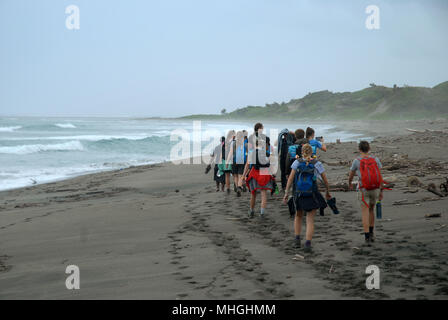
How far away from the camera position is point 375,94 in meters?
118

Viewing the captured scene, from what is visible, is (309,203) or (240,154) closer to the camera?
(309,203)

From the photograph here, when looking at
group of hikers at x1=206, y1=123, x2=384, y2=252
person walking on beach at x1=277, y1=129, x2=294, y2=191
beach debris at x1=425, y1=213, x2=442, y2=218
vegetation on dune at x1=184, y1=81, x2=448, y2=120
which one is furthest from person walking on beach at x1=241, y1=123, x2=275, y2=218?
vegetation on dune at x1=184, y1=81, x2=448, y2=120

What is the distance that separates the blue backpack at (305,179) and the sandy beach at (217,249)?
0.81m

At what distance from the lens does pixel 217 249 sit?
677 cm

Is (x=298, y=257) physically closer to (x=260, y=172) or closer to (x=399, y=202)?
(x=260, y=172)

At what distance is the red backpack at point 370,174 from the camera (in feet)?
21.7

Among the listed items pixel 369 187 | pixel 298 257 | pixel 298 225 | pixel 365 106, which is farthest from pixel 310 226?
pixel 365 106

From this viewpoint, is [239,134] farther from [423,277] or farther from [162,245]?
[423,277]

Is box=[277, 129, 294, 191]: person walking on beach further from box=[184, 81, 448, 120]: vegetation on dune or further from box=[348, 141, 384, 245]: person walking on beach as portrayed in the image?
box=[184, 81, 448, 120]: vegetation on dune

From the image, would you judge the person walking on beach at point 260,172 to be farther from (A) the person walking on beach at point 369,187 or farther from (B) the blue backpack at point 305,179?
(A) the person walking on beach at point 369,187

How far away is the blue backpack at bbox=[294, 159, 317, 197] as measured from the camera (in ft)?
21.8

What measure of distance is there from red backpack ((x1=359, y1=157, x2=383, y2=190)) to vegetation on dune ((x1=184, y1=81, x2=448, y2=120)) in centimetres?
7029

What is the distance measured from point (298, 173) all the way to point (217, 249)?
1596 mm
